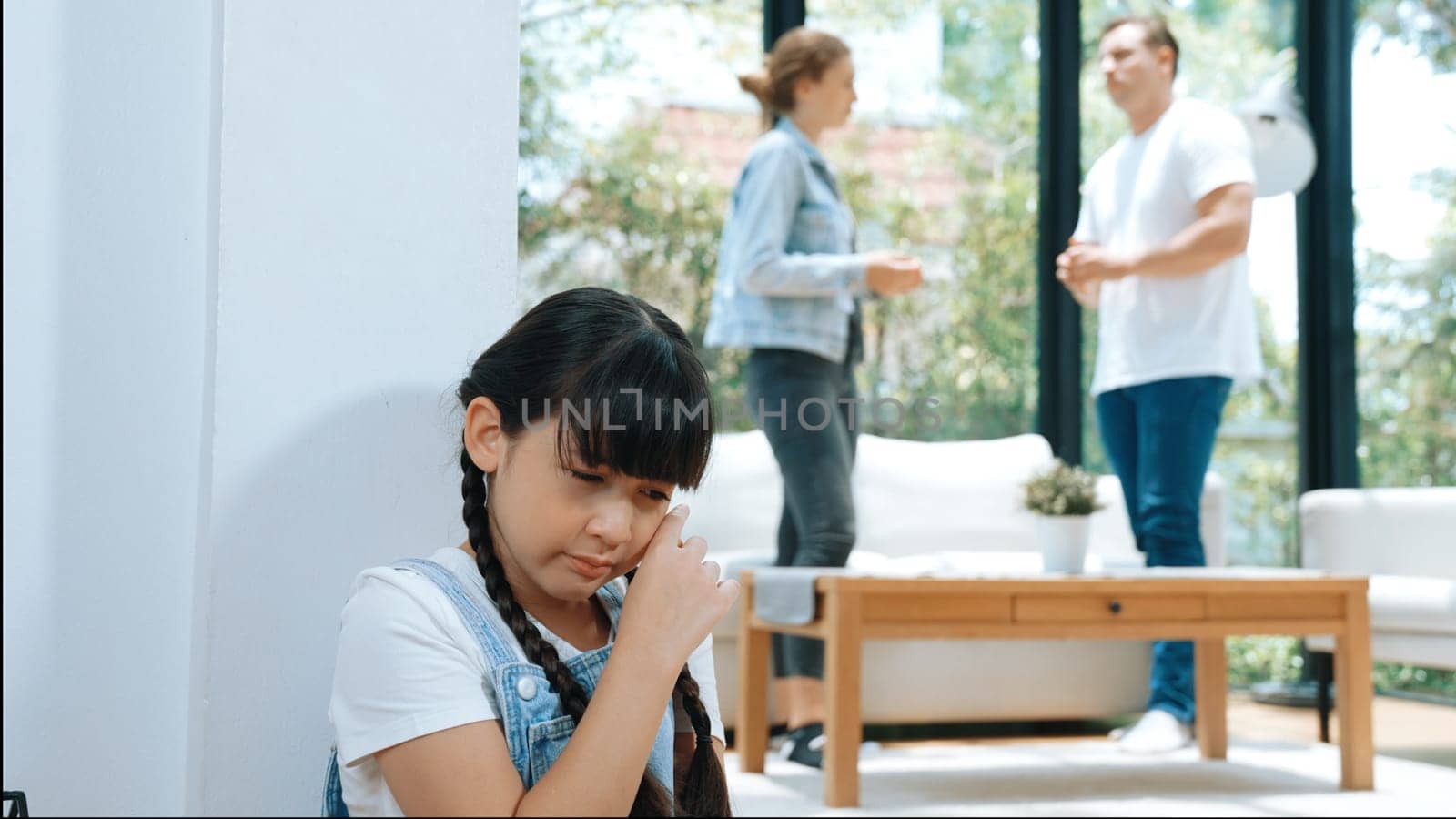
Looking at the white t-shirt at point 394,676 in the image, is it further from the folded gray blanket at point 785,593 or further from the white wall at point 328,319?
the folded gray blanket at point 785,593

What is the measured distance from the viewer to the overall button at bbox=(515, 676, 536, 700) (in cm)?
92

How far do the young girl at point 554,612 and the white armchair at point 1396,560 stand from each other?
259cm

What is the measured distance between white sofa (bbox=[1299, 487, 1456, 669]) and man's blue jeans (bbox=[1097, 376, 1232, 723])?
526mm

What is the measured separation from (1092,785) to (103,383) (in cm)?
216

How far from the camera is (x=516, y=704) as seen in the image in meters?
0.91

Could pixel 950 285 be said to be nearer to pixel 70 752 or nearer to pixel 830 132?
pixel 830 132

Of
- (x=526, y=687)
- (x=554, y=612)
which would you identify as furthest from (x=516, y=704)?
(x=554, y=612)

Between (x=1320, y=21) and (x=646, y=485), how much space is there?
4.42 meters

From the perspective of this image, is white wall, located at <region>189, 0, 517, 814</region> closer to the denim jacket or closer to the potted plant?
the denim jacket

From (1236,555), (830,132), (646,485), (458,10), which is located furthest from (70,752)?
(1236,555)

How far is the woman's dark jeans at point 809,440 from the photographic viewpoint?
8.87 feet

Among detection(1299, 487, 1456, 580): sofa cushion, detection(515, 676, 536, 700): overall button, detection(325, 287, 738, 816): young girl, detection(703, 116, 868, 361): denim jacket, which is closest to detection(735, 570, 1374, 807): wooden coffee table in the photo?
detection(703, 116, 868, 361): denim jacket

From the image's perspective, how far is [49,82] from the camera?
105 cm

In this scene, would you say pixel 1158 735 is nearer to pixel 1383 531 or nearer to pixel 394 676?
pixel 1383 531
